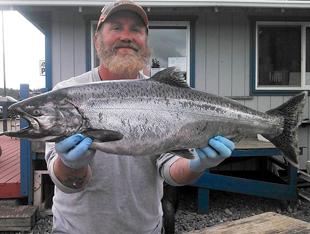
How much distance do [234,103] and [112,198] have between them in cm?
131

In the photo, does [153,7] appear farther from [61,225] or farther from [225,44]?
[61,225]

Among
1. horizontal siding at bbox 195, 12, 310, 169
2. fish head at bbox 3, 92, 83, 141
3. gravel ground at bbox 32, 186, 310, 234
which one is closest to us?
fish head at bbox 3, 92, 83, 141

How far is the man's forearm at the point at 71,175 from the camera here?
6.75 ft

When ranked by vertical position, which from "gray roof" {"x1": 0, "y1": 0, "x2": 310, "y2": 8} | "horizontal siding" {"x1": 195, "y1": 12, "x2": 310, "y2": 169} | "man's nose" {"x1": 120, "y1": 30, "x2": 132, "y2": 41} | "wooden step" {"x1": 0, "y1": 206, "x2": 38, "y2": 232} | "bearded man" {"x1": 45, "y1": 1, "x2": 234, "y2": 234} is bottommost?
"wooden step" {"x1": 0, "y1": 206, "x2": 38, "y2": 232}

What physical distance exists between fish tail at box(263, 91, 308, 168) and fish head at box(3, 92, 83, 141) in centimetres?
165

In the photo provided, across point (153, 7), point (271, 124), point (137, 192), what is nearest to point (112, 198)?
point (137, 192)

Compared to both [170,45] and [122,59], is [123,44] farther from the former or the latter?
[170,45]

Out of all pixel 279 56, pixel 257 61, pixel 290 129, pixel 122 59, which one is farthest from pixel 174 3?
pixel 290 129

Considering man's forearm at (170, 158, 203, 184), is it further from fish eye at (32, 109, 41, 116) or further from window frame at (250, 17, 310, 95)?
window frame at (250, 17, 310, 95)

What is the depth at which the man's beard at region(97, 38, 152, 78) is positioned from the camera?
8.13 feet

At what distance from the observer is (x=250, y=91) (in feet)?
22.8

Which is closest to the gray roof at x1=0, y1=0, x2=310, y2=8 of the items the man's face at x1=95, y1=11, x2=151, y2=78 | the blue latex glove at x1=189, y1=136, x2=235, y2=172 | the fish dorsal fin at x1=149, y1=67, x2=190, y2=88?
the man's face at x1=95, y1=11, x2=151, y2=78

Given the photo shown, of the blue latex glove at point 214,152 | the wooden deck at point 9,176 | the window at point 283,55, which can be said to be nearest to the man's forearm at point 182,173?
the blue latex glove at point 214,152

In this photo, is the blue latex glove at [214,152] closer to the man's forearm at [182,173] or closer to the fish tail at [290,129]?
the man's forearm at [182,173]
